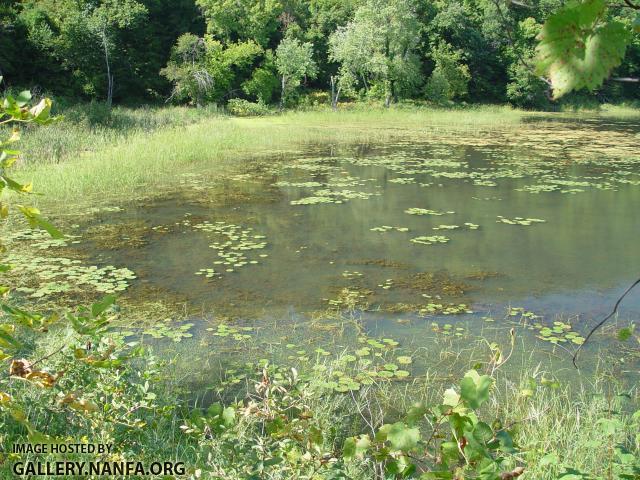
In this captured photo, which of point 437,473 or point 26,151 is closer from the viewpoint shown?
point 437,473

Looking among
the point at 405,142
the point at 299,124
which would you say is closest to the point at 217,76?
the point at 299,124

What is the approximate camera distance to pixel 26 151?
9.81 m

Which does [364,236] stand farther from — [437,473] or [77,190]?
[437,473]

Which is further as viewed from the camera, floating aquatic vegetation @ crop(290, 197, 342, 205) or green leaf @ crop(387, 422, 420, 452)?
floating aquatic vegetation @ crop(290, 197, 342, 205)

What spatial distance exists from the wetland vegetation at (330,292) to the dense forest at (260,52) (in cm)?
768

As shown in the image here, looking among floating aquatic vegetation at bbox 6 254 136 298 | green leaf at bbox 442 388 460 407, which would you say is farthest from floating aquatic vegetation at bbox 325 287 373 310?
green leaf at bbox 442 388 460 407

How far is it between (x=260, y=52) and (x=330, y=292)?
23.5m

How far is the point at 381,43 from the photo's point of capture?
26.6 metres

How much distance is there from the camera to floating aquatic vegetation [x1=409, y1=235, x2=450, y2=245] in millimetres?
6082

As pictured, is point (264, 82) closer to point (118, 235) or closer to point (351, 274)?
point (118, 235)

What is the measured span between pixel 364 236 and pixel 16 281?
3371mm

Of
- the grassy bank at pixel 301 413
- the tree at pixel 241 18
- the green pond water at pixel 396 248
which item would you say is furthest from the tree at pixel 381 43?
the grassy bank at pixel 301 413

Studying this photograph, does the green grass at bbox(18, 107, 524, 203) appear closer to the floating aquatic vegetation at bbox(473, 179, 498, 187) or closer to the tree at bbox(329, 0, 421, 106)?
the floating aquatic vegetation at bbox(473, 179, 498, 187)

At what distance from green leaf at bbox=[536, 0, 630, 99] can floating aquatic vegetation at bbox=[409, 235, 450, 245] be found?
5298 millimetres
